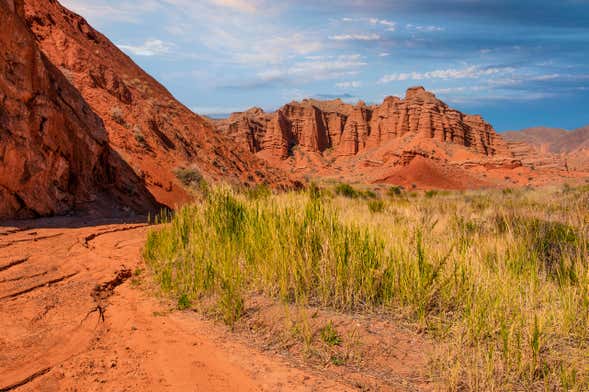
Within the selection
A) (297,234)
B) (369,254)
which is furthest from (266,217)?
(369,254)

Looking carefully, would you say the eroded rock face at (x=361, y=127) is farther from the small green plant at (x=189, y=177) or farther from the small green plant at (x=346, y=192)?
the small green plant at (x=189, y=177)

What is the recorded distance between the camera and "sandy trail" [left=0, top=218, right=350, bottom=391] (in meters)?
2.54

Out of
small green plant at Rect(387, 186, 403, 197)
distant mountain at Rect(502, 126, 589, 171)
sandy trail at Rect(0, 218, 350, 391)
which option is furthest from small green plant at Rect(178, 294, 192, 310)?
distant mountain at Rect(502, 126, 589, 171)

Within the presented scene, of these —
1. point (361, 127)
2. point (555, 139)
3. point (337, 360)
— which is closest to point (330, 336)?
point (337, 360)

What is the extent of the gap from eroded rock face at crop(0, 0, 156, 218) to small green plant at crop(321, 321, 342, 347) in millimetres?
7220

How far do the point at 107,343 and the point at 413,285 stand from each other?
2741mm

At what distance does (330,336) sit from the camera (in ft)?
9.98

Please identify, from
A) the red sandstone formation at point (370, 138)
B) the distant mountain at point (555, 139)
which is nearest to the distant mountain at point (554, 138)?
the distant mountain at point (555, 139)

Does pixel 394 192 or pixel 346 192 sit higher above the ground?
pixel 346 192

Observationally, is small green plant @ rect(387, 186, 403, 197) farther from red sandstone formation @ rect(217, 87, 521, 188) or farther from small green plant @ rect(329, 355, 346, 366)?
small green plant @ rect(329, 355, 346, 366)

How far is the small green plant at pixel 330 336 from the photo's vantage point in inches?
118

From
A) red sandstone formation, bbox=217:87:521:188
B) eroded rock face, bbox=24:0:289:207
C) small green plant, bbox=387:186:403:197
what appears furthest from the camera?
red sandstone formation, bbox=217:87:521:188

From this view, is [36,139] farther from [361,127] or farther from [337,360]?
[361,127]

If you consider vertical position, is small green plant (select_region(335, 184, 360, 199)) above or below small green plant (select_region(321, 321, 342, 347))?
above
